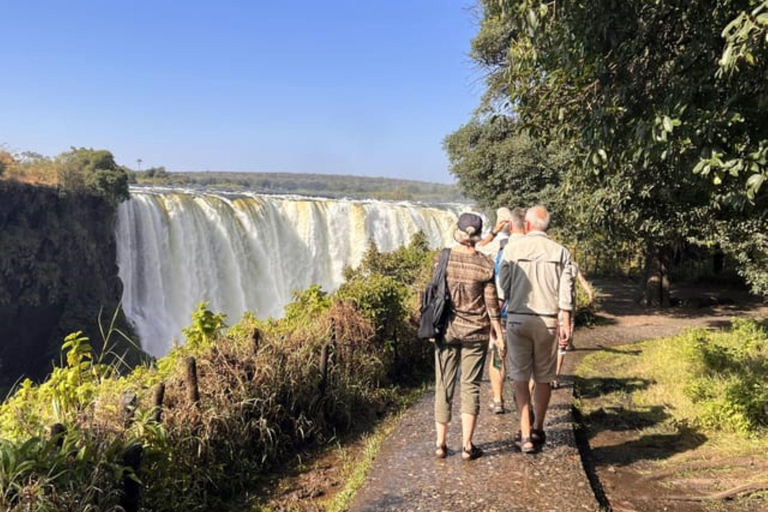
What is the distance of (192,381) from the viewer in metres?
3.91

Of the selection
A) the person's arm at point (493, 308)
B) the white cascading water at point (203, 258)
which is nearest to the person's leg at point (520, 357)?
the person's arm at point (493, 308)

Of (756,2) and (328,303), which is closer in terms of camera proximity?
(756,2)

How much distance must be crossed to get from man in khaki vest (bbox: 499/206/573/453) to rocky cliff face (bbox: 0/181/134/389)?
2020 cm

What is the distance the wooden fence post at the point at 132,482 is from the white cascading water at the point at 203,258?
18913mm

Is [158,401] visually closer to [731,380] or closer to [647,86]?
[647,86]

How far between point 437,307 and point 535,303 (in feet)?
2.22

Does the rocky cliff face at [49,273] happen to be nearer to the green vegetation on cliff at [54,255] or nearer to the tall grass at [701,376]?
the green vegetation on cliff at [54,255]

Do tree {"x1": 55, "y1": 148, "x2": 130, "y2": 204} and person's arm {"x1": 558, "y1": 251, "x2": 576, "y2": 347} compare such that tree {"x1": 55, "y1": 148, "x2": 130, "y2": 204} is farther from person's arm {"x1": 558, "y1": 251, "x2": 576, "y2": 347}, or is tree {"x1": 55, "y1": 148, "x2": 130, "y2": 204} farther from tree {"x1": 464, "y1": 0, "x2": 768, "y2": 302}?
person's arm {"x1": 558, "y1": 251, "x2": 576, "y2": 347}

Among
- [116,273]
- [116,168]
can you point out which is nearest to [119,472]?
[116,273]

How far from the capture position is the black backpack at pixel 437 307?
12.1 feet

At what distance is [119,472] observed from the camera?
2979 millimetres

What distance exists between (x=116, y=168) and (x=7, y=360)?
8.58 meters

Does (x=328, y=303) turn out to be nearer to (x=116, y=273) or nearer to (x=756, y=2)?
(x=756, y=2)

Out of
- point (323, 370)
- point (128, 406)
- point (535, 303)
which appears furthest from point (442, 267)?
point (128, 406)
